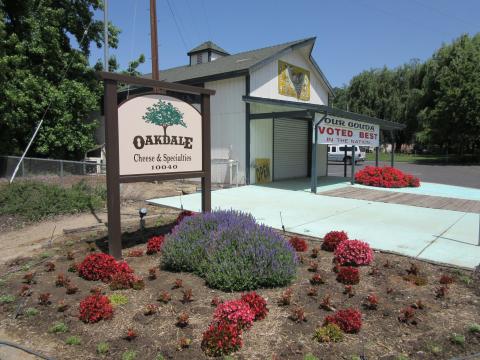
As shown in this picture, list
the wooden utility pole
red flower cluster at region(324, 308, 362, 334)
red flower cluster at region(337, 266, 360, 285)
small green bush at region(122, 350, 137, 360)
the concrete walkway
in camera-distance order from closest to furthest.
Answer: small green bush at region(122, 350, 137, 360), red flower cluster at region(324, 308, 362, 334), red flower cluster at region(337, 266, 360, 285), the concrete walkway, the wooden utility pole

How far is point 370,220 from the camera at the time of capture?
27.7 feet

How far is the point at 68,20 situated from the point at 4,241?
15572mm

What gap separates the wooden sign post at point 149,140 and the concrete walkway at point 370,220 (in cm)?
211

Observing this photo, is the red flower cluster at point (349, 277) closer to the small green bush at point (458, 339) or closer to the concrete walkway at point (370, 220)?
the small green bush at point (458, 339)

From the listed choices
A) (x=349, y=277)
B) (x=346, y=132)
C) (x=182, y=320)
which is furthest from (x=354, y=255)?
(x=346, y=132)

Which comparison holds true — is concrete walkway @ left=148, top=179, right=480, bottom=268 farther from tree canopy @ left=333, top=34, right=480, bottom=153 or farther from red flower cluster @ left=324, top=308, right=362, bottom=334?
tree canopy @ left=333, top=34, right=480, bottom=153

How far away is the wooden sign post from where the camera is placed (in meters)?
5.14

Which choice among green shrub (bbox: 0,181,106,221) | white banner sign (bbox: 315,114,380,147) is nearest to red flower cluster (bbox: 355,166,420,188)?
white banner sign (bbox: 315,114,380,147)

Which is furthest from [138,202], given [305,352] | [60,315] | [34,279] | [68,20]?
[68,20]

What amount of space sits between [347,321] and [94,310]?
2.32 metres

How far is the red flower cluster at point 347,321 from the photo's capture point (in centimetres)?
331

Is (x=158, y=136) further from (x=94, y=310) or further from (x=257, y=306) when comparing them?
(x=257, y=306)

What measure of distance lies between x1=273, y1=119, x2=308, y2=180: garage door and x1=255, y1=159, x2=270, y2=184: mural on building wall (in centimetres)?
65

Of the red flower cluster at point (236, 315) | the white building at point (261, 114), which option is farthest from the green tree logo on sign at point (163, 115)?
the white building at point (261, 114)
